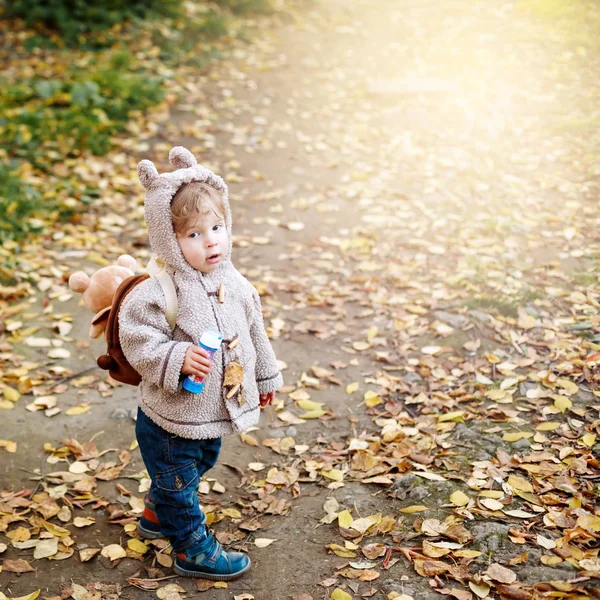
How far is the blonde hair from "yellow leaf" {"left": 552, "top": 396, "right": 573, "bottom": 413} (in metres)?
2.15

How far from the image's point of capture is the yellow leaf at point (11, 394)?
411 cm

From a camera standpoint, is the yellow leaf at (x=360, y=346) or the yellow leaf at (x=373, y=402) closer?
the yellow leaf at (x=373, y=402)

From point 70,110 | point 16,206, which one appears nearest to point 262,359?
point 16,206

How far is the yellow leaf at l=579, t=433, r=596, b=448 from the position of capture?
337cm

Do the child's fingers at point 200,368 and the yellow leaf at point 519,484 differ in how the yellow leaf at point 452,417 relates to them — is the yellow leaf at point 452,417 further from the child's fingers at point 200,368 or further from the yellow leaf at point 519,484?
the child's fingers at point 200,368

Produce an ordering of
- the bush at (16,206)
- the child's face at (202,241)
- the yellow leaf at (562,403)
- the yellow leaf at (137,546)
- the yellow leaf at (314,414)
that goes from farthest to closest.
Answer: the bush at (16,206), the yellow leaf at (314,414), the yellow leaf at (562,403), the yellow leaf at (137,546), the child's face at (202,241)

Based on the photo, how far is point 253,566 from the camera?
3.06 m

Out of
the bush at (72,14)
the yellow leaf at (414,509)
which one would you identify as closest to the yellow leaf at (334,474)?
the yellow leaf at (414,509)

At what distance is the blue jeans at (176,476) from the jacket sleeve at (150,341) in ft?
0.89

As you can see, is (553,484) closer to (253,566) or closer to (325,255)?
(253,566)

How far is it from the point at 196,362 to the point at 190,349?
6 cm

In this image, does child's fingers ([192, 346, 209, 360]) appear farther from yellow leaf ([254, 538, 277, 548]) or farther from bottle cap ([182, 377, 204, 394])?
yellow leaf ([254, 538, 277, 548])

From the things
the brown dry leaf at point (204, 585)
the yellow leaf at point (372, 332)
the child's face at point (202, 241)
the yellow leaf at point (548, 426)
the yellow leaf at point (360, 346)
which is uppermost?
the child's face at point (202, 241)

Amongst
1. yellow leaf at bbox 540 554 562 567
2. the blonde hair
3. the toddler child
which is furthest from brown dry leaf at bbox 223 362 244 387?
yellow leaf at bbox 540 554 562 567
